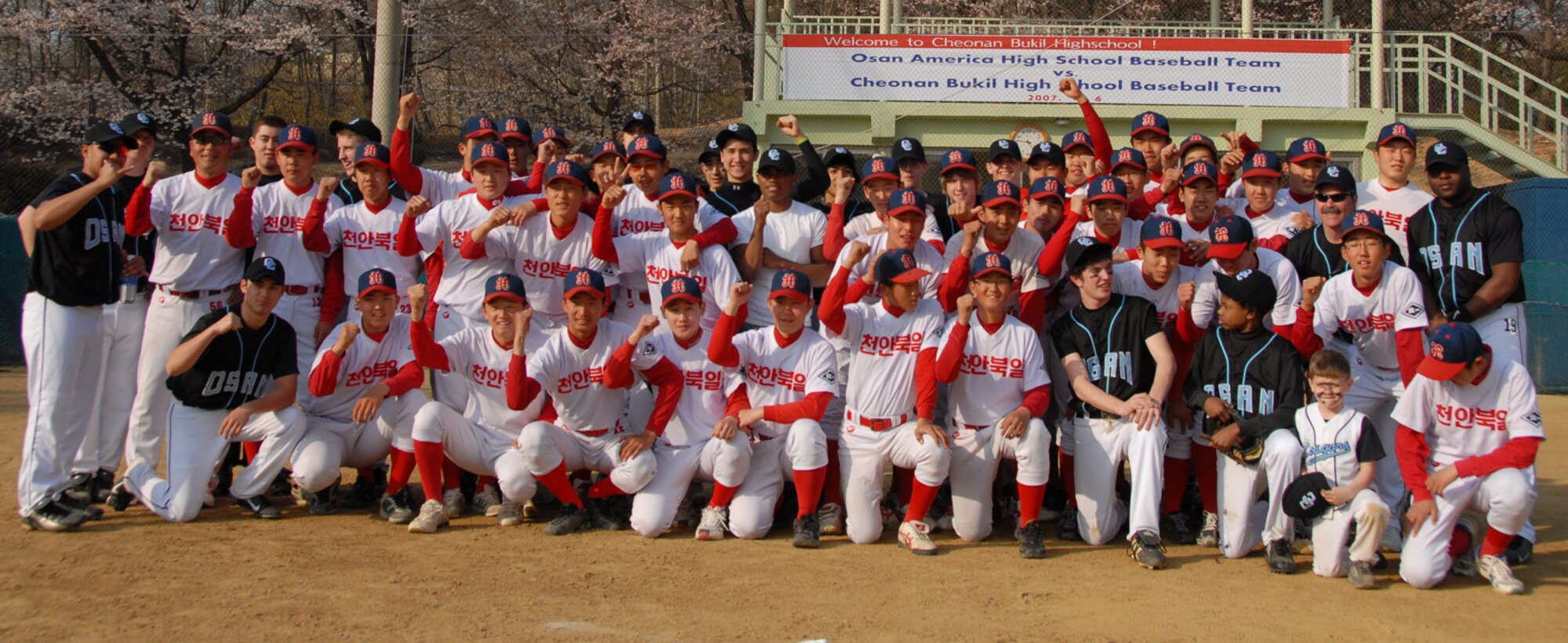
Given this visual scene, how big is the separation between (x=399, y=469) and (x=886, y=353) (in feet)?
8.72

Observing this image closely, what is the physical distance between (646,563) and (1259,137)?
12611 mm

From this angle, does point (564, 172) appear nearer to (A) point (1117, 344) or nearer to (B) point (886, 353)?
(B) point (886, 353)

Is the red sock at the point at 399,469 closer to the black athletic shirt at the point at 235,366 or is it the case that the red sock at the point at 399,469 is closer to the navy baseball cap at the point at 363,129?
the black athletic shirt at the point at 235,366

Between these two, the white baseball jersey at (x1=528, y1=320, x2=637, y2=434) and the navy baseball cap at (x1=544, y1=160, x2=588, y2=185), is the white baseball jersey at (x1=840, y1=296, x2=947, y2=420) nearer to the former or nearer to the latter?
the white baseball jersey at (x1=528, y1=320, x2=637, y2=434)

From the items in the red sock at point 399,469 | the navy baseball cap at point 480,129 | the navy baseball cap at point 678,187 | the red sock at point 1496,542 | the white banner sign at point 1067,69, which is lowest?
the red sock at point 1496,542

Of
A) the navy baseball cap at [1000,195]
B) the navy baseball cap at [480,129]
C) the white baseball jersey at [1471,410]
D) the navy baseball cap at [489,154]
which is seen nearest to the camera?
the white baseball jersey at [1471,410]

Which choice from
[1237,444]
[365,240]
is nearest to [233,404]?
[365,240]


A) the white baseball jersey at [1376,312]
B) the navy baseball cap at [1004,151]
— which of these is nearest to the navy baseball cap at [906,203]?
the navy baseball cap at [1004,151]

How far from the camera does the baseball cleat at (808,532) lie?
6.04 m

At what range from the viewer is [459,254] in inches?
276

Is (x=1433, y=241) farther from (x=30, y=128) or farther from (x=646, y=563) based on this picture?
(x=30, y=128)

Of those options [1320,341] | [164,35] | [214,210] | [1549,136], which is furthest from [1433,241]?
[164,35]

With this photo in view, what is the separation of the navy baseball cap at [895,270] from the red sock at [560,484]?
1.93m

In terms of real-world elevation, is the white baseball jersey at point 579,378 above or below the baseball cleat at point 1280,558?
above
